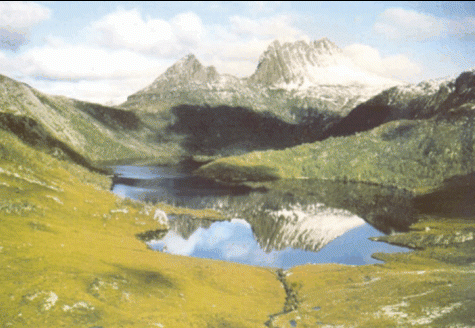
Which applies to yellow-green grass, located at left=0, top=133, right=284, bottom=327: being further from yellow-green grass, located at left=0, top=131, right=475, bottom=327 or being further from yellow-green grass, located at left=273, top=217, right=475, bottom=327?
yellow-green grass, located at left=273, top=217, right=475, bottom=327

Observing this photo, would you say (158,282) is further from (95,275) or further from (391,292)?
(391,292)

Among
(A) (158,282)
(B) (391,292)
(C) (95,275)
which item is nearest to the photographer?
(C) (95,275)

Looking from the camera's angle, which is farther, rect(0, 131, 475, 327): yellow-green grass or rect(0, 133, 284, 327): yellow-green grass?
rect(0, 131, 475, 327): yellow-green grass

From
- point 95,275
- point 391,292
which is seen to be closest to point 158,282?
point 95,275

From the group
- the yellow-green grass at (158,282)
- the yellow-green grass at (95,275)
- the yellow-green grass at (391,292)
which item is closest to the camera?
the yellow-green grass at (95,275)

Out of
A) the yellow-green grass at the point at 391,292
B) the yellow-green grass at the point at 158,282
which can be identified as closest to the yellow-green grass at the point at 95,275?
the yellow-green grass at the point at 158,282

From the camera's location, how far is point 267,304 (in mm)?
97938

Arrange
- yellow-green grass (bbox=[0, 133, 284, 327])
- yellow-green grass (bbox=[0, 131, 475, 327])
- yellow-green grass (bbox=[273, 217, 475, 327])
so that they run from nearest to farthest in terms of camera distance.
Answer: yellow-green grass (bbox=[0, 133, 284, 327]) → yellow-green grass (bbox=[0, 131, 475, 327]) → yellow-green grass (bbox=[273, 217, 475, 327])

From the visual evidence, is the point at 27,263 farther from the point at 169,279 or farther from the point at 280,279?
the point at 280,279

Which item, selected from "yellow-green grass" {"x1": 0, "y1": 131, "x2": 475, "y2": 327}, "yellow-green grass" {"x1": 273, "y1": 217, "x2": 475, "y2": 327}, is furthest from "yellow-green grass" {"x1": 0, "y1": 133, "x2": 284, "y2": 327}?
"yellow-green grass" {"x1": 273, "y1": 217, "x2": 475, "y2": 327}

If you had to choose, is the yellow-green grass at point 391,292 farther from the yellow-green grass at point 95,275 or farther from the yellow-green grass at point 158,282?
the yellow-green grass at point 95,275

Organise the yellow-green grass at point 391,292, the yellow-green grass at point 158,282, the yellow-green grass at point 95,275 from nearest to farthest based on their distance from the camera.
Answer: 1. the yellow-green grass at point 95,275
2. the yellow-green grass at point 158,282
3. the yellow-green grass at point 391,292

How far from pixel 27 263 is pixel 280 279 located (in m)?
70.2

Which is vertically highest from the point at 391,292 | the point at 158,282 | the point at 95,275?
the point at 95,275
